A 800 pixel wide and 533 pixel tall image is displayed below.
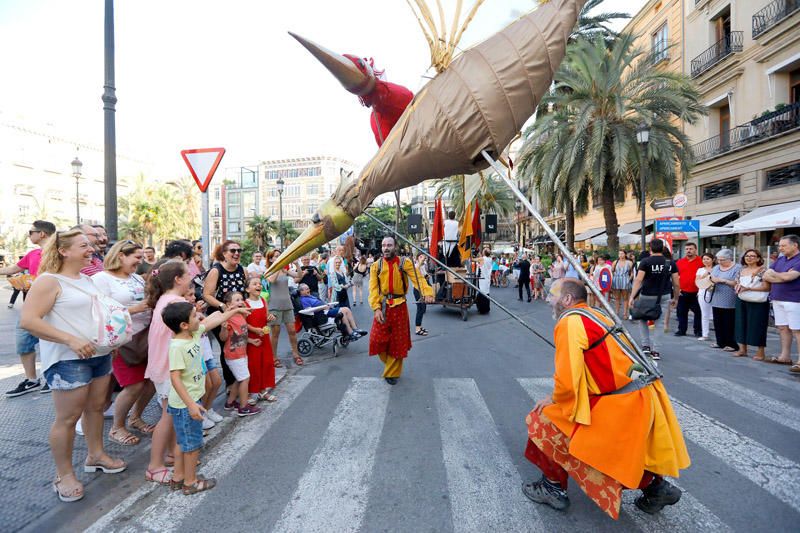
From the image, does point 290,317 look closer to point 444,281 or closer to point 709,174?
point 444,281

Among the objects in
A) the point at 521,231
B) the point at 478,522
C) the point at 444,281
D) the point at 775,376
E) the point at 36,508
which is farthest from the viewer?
the point at 521,231

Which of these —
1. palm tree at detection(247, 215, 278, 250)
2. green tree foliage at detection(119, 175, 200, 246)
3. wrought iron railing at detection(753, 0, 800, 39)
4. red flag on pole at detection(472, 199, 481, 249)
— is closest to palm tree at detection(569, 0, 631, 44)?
wrought iron railing at detection(753, 0, 800, 39)

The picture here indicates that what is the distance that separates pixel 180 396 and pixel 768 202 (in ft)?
71.6

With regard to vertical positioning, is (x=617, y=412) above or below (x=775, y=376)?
above

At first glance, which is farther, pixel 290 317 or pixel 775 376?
pixel 290 317

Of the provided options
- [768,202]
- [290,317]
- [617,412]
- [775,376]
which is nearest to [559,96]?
[768,202]

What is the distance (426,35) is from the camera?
321 cm

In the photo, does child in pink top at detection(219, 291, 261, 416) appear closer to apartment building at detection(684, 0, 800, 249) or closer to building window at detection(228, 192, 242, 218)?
apartment building at detection(684, 0, 800, 249)

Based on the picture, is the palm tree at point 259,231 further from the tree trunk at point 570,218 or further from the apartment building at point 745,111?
the apartment building at point 745,111

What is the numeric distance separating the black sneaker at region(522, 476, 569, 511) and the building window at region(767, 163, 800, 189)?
63.0 ft

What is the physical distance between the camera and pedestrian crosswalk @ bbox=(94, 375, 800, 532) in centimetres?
252

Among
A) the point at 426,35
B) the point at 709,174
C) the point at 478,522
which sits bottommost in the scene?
the point at 478,522

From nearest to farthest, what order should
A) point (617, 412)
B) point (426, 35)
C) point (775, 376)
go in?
point (617, 412)
point (426, 35)
point (775, 376)

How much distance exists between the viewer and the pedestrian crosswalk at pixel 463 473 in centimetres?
252
